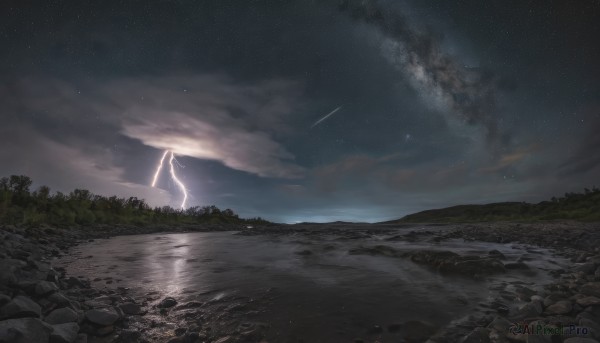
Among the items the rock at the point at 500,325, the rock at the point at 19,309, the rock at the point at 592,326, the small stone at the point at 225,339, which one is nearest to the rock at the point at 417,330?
the rock at the point at 500,325

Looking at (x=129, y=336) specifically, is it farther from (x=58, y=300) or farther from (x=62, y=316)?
(x=58, y=300)

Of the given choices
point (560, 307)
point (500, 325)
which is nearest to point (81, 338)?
point (500, 325)

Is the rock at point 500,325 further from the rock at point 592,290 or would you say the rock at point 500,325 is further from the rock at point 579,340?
the rock at point 592,290

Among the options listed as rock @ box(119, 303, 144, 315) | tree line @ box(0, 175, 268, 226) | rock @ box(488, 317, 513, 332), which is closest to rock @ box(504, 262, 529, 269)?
rock @ box(488, 317, 513, 332)

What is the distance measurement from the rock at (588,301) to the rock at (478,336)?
6.44ft

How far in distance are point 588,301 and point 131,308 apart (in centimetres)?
729

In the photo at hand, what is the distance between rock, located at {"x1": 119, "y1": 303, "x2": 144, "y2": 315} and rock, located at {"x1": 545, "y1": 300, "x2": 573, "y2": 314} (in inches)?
256

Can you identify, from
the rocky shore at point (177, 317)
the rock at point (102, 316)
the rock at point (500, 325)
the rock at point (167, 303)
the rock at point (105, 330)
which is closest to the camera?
the rocky shore at point (177, 317)

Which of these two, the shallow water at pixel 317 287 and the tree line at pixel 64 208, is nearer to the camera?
the shallow water at pixel 317 287

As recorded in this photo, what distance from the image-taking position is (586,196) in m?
35.1

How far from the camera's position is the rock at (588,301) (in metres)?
4.09

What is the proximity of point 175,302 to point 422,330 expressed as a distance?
425 centimetres

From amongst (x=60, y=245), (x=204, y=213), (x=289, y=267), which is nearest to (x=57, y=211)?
(x=60, y=245)

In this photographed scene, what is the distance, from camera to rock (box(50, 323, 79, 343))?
3.16 metres
